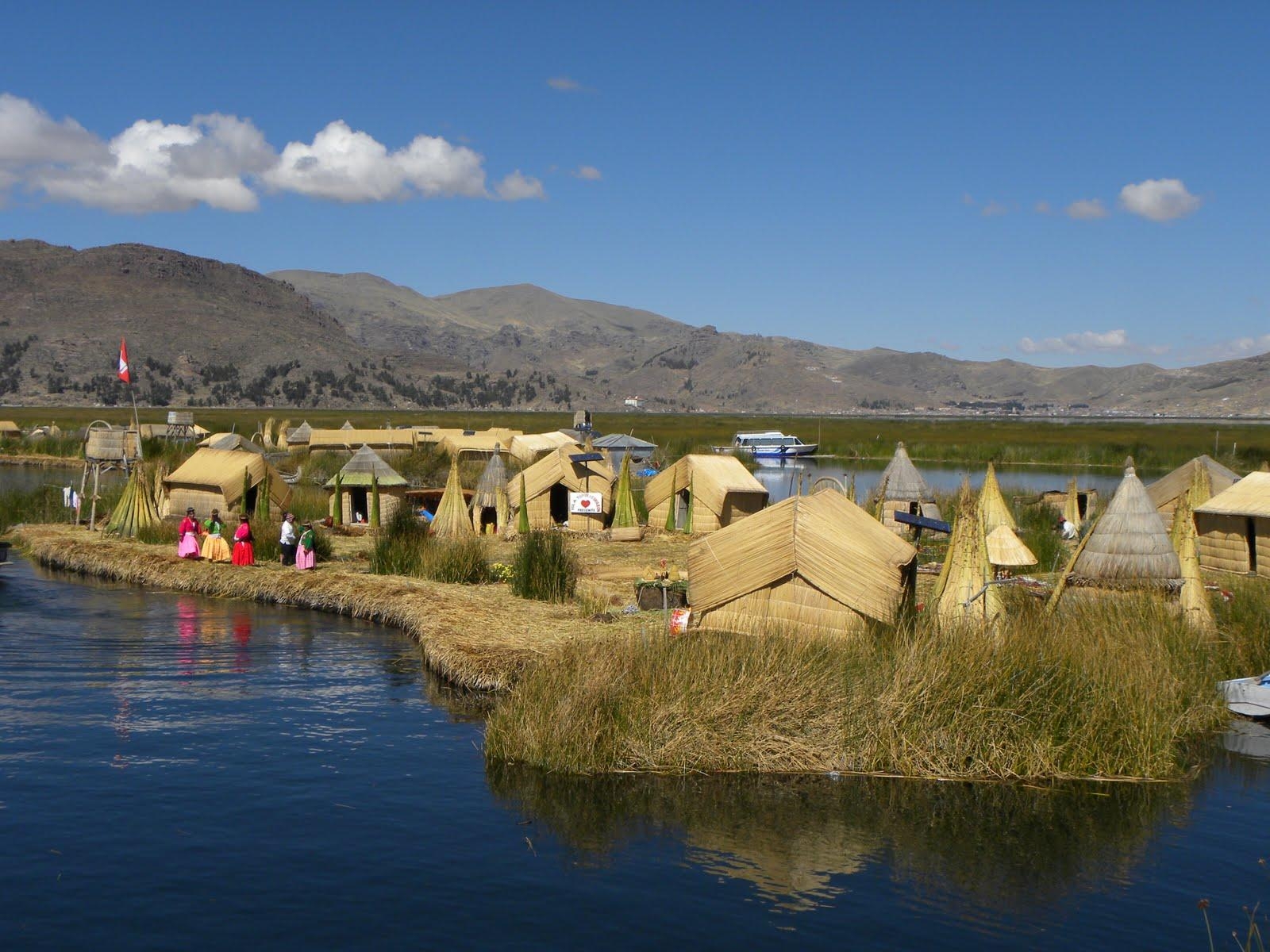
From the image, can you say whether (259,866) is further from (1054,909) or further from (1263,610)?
(1263,610)

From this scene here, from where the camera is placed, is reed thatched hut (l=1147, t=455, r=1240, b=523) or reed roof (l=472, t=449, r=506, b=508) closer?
reed thatched hut (l=1147, t=455, r=1240, b=523)

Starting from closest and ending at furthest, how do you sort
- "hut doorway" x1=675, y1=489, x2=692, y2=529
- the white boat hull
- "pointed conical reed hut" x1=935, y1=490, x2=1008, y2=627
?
1. the white boat hull
2. "pointed conical reed hut" x1=935, y1=490, x2=1008, y2=627
3. "hut doorway" x1=675, y1=489, x2=692, y2=529

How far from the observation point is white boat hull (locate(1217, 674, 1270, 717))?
14367mm

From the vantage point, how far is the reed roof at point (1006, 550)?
→ 22.8m

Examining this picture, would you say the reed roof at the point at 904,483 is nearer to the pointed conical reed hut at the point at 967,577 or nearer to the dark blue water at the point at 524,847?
the pointed conical reed hut at the point at 967,577

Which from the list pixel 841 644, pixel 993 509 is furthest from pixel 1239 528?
pixel 841 644

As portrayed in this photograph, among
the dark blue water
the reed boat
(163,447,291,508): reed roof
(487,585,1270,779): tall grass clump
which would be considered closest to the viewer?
the dark blue water

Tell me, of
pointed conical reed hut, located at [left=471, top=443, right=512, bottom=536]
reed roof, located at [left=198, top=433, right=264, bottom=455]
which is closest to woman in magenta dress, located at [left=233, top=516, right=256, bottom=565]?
pointed conical reed hut, located at [left=471, top=443, right=512, bottom=536]

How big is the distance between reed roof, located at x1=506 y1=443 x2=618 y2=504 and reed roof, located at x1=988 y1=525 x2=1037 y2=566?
11873 mm

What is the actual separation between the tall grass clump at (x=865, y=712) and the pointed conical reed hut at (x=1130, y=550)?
11.6 feet

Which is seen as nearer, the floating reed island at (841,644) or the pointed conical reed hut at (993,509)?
the floating reed island at (841,644)

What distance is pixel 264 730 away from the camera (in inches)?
561

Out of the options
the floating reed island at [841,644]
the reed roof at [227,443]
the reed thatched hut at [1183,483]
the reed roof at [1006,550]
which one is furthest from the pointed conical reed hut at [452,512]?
the reed roof at [227,443]

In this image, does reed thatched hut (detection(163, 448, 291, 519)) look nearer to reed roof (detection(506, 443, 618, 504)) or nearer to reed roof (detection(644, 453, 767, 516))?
reed roof (detection(506, 443, 618, 504))
